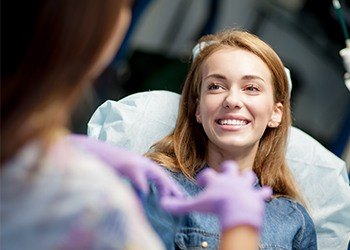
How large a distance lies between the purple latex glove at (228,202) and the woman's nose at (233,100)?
517 millimetres

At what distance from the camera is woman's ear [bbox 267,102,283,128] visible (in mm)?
1599

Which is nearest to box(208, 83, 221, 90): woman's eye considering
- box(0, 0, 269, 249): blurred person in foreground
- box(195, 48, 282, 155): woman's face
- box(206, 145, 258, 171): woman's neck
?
box(195, 48, 282, 155): woman's face

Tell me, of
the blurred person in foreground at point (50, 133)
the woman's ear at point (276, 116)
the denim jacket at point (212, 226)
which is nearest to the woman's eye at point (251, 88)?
the woman's ear at point (276, 116)

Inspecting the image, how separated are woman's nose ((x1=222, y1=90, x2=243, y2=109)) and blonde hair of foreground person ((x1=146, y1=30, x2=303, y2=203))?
0.12 metres

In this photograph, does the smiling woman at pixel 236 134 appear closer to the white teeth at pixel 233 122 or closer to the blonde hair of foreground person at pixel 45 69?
the white teeth at pixel 233 122

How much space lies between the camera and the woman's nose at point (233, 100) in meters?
1.46

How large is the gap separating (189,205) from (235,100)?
579 millimetres

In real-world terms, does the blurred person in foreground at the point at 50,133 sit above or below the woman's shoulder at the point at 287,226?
above

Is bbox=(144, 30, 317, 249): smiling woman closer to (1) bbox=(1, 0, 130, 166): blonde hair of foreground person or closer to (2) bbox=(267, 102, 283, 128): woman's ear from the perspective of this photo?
(2) bbox=(267, 102, 283, 128): woman's ear

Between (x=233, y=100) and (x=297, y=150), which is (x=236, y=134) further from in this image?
(x=297, y=150)

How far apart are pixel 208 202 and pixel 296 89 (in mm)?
2308

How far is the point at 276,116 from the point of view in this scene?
63.2 inches

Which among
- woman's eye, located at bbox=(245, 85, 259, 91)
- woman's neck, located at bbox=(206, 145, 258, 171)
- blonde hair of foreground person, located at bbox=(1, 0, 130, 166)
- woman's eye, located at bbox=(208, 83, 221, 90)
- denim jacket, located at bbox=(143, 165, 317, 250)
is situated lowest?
denim jacket, located at bbox=(143, 165, 317, 250)

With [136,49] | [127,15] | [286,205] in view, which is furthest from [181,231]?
[136,49]
